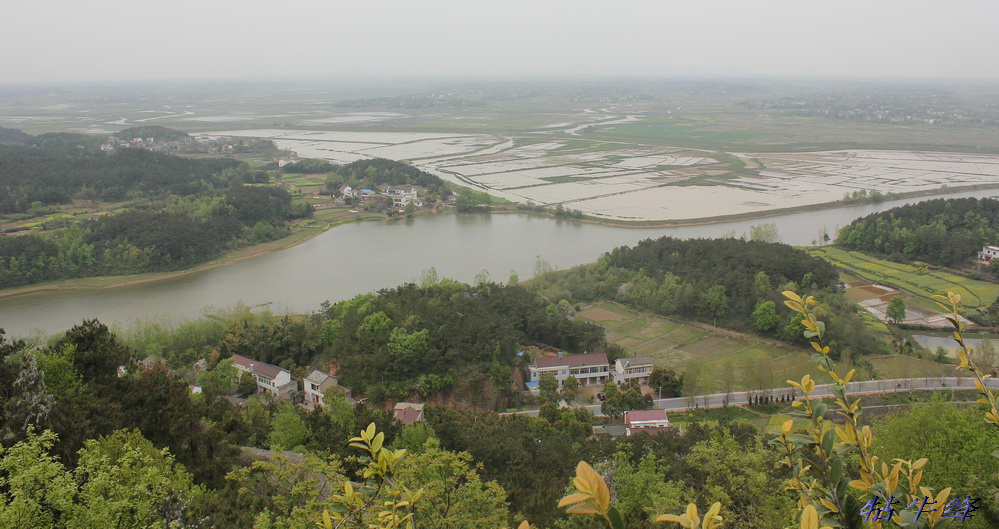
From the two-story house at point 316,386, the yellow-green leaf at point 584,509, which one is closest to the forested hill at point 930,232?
the two-story house at point 316,386

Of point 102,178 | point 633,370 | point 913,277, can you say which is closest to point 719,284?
point 633,370

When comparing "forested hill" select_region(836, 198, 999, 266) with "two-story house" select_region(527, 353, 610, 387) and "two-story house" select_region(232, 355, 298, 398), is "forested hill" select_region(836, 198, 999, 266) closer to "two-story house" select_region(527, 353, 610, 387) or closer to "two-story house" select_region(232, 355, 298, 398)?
"two-story house" select_region(527, 353, 610, 387)

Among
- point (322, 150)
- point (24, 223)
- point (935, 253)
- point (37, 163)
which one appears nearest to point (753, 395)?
point (935, 253)

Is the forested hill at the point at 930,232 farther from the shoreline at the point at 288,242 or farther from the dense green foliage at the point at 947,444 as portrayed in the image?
the dense green foliage at the point at 947,444

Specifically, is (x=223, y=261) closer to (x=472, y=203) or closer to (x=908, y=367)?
(x=472, y=203)

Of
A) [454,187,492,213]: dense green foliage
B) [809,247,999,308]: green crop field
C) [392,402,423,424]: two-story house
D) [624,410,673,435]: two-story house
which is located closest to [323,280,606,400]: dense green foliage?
[392,402,423,424]: two-story house

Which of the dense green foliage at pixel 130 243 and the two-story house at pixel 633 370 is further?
the dense green foliage at pixel 130 243
